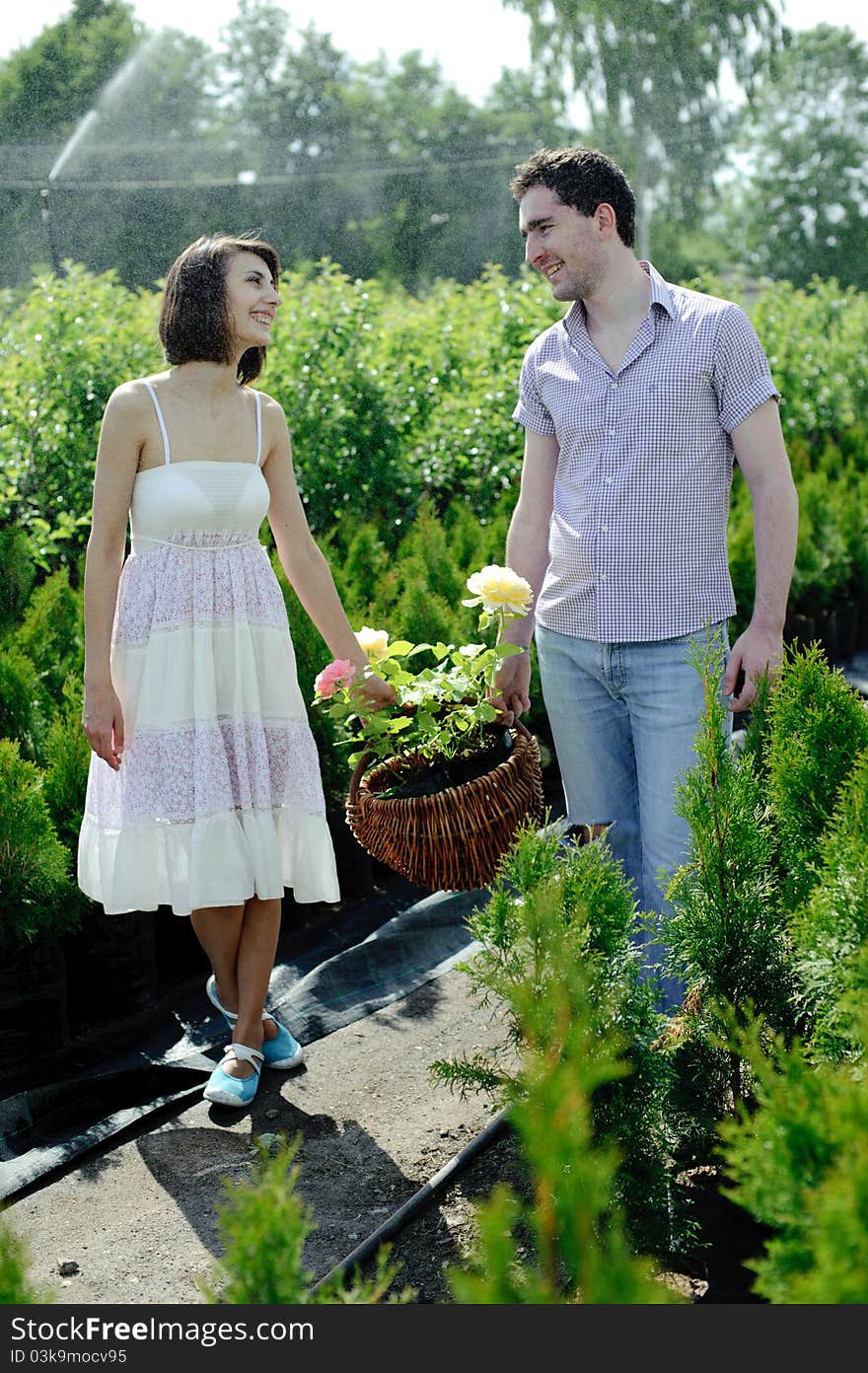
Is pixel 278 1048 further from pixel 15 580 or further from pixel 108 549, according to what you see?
pixel 15 580

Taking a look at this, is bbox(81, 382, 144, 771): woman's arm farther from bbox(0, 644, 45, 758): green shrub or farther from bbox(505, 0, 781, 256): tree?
bbox(505, 0, 781, 256): tree

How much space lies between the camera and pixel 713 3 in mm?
17828

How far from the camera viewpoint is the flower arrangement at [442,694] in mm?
2520

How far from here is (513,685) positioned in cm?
271

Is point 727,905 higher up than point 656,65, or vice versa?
point 656,65

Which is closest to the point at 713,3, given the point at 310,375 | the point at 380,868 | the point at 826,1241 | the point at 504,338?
the point at 504,338

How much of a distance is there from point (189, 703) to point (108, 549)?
13.2 inches

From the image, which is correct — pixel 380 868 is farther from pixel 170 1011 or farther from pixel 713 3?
pixel 713 3

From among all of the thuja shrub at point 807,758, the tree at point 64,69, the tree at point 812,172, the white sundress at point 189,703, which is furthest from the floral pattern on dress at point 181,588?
the tree at point 812,172

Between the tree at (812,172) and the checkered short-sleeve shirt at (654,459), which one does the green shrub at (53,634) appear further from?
the tree at (812,172)

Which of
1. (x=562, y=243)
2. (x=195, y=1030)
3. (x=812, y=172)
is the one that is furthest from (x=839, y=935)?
(x=812, y=172)

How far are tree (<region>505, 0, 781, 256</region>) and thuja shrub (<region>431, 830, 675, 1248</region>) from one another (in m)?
13.7

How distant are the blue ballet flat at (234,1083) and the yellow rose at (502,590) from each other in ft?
3.44

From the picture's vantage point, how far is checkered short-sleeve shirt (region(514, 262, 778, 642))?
2.44 meters
